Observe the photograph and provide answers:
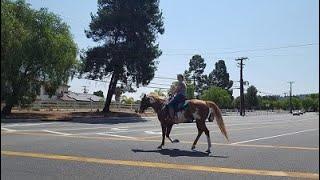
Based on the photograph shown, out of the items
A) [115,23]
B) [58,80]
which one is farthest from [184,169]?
[115,23]

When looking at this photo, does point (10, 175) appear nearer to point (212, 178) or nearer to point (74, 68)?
point (212, 178)

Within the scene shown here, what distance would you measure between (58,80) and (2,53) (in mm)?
39636

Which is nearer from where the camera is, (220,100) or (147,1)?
(147,1)

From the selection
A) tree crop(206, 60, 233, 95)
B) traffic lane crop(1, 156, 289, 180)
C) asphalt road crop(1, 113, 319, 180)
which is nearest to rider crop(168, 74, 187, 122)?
asphalt road crop(1, 113, 319, 180)

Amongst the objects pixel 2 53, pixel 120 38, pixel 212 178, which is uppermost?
pixel 120 38

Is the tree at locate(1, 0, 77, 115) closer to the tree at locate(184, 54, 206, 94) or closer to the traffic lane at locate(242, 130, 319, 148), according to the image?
the traffic lane at locate(242, 130, 319, 148)

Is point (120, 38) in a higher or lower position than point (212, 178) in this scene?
higher

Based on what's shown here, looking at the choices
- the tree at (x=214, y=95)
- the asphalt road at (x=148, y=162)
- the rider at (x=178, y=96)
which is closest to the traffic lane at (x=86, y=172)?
the asphalt road at (x=148, y=162)

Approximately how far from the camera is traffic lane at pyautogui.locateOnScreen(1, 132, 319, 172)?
12.0 metres

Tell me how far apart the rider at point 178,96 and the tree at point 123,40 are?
124ft

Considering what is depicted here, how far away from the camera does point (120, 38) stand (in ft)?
180

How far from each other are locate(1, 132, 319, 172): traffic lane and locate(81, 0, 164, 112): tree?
3694cm

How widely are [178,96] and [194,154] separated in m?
1.97

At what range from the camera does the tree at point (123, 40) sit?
52.9m
